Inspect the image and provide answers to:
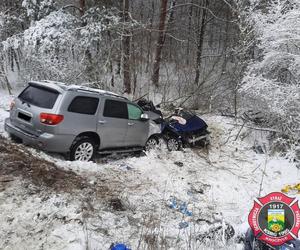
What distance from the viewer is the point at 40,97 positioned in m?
8.20

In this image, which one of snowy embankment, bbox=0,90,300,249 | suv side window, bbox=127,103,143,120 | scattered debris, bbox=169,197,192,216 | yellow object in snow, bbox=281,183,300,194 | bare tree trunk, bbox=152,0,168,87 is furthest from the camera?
bare tree trunk, bbox=152,0,168,87

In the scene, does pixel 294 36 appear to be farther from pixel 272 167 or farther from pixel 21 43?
pixel 21 43

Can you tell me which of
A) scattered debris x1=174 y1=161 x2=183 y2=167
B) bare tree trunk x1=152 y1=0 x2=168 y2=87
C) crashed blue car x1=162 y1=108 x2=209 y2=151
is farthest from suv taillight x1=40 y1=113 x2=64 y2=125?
bare tree trunk x1=152 y1=0 x2=168 y2=87

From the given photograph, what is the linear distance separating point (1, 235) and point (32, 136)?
3.28 metres

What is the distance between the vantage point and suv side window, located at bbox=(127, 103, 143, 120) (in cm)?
989

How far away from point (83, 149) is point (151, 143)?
8.90ft

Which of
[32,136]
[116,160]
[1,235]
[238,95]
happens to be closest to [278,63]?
[238,95]

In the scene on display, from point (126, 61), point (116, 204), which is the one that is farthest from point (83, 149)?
point (126, 61)

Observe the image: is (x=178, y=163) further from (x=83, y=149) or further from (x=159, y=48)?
(x=159, y=48)

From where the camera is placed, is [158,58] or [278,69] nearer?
[278,69]

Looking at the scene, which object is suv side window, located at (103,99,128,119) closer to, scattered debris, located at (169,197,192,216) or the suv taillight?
the suv taillight

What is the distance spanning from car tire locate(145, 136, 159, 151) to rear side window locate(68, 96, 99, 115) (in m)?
2.50

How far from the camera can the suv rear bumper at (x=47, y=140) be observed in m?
7.97

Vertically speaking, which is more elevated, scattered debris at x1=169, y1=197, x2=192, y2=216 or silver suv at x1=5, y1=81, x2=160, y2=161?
silver suv at x1=5, y1=81, x2=160, y2=161
